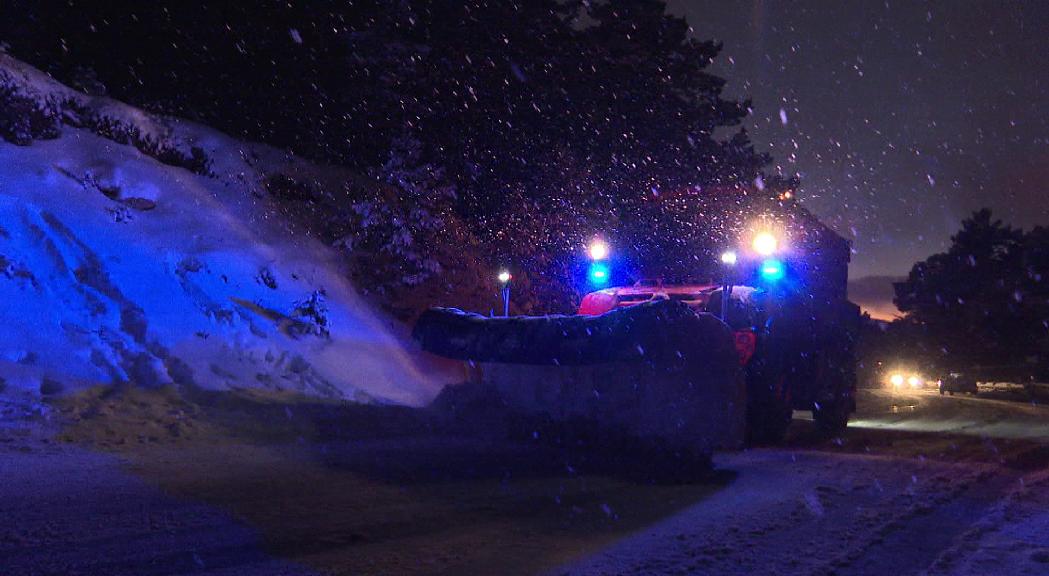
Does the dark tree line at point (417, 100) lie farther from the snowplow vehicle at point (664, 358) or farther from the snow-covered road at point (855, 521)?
the snow-covered road at point (855, 521)

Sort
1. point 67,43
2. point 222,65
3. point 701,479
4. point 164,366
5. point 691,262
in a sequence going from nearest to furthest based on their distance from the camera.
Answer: point 701,479 → point 164,366 → point 691,262 → point 67,43 → point 222,65

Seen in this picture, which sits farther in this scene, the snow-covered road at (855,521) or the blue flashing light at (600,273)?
the blue flashing light at (600,273)

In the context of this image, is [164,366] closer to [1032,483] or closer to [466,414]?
[466,414]

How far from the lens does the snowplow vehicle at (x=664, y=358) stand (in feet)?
27.8

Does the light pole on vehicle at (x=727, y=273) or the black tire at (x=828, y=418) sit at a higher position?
the light pole on vehicle at (x=727, y=273)

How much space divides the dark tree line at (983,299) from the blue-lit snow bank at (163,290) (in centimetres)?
6220

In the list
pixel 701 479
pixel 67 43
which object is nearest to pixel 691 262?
pixel 701 479

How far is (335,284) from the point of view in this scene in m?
14.2

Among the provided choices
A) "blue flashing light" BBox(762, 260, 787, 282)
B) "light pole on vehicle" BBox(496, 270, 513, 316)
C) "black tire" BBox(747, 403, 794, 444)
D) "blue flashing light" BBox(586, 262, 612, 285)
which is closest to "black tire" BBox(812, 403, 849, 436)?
"black tire" BBox(747, 403, 794, 444)

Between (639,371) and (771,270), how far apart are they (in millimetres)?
2562

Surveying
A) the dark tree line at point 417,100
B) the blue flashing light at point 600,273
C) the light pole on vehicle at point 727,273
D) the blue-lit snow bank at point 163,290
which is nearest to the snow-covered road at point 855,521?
the light pole on vehicle at point 727,273

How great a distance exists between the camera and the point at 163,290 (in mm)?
11008

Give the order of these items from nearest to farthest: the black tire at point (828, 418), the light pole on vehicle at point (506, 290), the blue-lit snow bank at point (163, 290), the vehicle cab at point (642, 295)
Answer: the blue-lit snow bank at point (163, 290)
the vehicle cab at point (642, 295)
the light pole on vehicle at point (506, 290)
the black tire at point (828, 418)

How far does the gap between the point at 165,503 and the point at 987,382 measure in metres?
55.6
